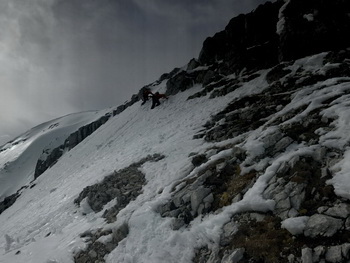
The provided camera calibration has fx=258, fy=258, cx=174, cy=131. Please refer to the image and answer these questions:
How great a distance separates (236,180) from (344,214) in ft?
15.2

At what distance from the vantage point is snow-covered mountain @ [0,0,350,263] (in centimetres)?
801

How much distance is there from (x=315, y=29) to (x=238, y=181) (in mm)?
23466

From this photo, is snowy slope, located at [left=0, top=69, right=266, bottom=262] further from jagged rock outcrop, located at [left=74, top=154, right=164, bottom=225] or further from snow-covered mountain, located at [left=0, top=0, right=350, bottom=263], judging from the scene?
jagged rock outcrop, located at [left=74, top=154, right=164, bottom=225]

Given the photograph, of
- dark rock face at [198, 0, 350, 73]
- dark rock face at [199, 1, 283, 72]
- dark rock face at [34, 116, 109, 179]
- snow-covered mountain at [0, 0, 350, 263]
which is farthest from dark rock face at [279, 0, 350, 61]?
dark rock face at [34, 116, 109, 179]

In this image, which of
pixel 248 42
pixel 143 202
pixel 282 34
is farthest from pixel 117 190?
pixel 248 42

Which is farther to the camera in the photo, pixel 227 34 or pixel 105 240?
pixel 227 34

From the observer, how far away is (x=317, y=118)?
42.3ft

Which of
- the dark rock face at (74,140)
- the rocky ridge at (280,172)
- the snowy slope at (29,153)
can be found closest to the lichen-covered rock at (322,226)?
the rocky ridge at (280,172)

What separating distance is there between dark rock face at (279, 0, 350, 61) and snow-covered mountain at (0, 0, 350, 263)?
145 millimetres

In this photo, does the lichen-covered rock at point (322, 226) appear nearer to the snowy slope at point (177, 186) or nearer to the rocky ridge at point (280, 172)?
the rocky ridge at point (280, 172)

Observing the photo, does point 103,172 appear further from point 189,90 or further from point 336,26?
point 336,26

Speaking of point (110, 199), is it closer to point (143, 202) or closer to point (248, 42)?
point (143, 202)

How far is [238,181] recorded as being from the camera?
36.6ft

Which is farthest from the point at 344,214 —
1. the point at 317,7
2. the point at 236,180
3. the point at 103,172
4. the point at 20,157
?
the point at 20,157
